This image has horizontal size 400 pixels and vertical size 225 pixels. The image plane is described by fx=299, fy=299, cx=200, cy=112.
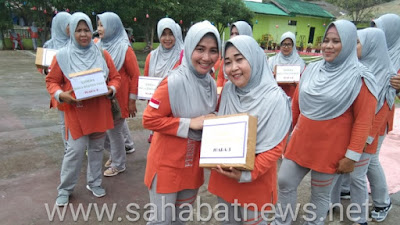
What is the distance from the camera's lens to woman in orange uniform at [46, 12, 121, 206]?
2.86 metres

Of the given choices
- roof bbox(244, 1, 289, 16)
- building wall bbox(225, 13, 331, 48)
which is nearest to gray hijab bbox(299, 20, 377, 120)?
roof bbox(244, 1, 289, 16)

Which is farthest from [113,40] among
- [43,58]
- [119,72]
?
[43,58]

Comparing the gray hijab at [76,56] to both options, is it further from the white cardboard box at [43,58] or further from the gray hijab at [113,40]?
the white cardboard box at [43,58]

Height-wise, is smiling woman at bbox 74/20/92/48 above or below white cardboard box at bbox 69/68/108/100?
above

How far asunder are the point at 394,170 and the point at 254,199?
321cm

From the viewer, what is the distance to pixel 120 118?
144 inches

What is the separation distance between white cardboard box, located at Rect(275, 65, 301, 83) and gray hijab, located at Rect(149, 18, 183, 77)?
4.65ft

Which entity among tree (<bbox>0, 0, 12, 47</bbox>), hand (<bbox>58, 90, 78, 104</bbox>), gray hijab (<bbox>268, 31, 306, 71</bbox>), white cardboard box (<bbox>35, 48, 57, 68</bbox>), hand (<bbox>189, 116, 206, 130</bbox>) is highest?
tree (<bbox>0, 0, 12, 47</bbox>)

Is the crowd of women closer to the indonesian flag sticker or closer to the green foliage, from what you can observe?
the indonesian flag sticker

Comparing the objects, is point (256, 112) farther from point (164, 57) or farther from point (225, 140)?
point (164, 57)

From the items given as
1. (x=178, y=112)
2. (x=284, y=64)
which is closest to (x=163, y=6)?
(x=284, y=64)

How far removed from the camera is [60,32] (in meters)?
4.39

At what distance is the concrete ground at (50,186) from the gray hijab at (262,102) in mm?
1504

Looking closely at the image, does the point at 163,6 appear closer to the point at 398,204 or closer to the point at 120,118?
the point at 120,118
